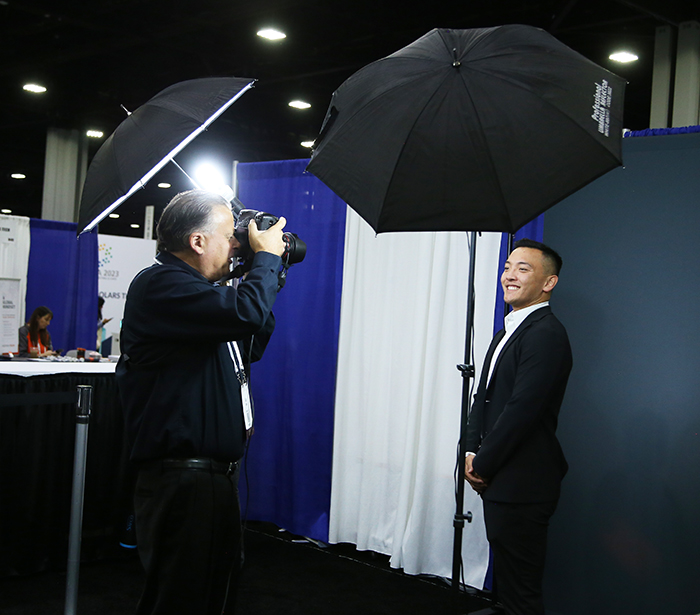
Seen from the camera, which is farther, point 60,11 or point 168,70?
point 168,70

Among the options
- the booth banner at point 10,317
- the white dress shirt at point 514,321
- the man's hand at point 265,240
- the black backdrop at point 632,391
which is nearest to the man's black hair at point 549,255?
the white dress shirt at point 514,321

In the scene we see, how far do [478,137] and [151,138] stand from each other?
895 mm

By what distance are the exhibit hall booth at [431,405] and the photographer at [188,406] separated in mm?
683

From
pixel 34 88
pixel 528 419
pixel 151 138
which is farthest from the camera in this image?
pixel 34 88

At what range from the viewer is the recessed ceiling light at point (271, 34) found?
6052 mm

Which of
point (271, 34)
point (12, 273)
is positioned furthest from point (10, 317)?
point (271, 34)

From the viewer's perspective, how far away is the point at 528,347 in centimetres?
240

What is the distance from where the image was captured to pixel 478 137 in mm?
1738

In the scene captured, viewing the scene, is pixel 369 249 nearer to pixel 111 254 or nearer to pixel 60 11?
pixel 60 11

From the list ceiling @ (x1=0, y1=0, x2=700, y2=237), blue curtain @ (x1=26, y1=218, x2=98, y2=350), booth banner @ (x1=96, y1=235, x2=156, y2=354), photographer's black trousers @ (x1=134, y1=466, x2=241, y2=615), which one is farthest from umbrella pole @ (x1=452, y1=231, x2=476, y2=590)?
booth banner @ (x1=96, y1=235, x2=156, y2=354)

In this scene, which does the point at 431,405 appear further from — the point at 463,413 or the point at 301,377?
the point at 463,413

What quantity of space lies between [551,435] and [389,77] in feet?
4.40

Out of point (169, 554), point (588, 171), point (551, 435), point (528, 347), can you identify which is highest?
point (588, 171)

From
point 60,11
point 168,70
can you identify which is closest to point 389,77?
point 60,11
